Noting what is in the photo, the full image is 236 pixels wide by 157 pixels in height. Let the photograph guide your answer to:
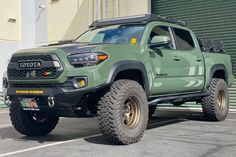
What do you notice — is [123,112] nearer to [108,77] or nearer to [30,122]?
[108,77]

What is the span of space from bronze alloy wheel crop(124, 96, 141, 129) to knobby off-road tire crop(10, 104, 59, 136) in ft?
5.78

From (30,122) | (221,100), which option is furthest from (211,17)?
(30,122)

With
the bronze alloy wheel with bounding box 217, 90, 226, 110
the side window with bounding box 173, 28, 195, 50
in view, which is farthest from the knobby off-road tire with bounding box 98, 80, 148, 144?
the bronze alloy wheel with bounding box 217, 90, 226, 110

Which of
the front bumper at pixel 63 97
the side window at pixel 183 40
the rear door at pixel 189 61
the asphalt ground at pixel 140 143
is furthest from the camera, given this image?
the side window at pixel 183 40

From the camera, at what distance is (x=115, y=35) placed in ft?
24.2

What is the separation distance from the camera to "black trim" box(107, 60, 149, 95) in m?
6.02

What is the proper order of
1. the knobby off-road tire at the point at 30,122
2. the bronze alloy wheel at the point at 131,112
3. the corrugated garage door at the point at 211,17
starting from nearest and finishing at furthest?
the bronze alloy wheel at the point at 131,112 < the knobby off-road tire at the point at 30,122 < the corrugated garage door at the point at 211,17

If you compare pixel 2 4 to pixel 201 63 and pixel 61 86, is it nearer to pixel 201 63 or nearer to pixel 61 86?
pixel 201 63

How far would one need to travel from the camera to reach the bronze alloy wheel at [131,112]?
6.42 meters

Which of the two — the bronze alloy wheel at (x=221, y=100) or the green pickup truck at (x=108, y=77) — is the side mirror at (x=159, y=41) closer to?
the green pickup truck at (x=108, y=77)

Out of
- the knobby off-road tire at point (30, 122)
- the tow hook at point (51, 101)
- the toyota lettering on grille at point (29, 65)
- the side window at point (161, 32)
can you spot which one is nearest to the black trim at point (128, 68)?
the side window at point (161, 32)

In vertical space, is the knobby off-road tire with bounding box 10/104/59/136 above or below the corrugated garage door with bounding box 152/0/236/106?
below

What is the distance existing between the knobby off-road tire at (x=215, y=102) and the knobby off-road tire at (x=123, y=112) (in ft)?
9.04

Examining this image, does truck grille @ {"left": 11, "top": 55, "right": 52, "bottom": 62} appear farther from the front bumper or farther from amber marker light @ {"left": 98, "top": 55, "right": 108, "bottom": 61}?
amber marker light @ {"left": 98, "top": 55, "right": 108, "bottom": 61}
